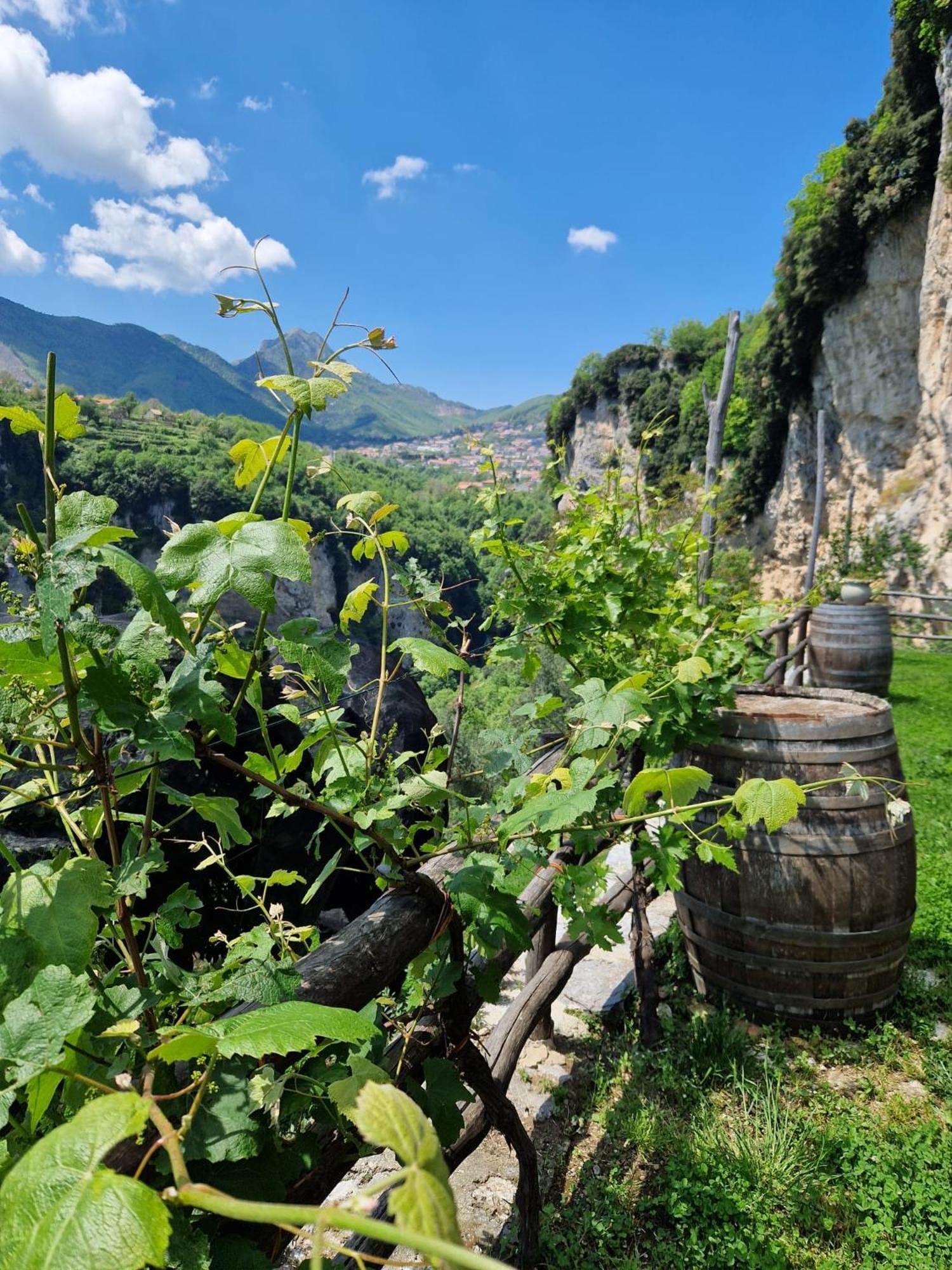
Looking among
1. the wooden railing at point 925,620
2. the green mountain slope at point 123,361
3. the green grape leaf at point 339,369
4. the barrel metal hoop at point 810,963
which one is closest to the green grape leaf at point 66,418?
the green grape leaf at point 339,369

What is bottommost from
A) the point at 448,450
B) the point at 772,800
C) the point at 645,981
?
the point at 645,981

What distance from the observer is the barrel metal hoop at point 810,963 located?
7.97 feet

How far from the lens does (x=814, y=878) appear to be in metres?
2.35

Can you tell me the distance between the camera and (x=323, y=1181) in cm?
103

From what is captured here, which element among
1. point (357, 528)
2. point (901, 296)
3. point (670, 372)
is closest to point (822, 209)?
A: point (901, 296)

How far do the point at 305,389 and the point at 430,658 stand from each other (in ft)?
1.33

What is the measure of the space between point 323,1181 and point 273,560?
946 mm

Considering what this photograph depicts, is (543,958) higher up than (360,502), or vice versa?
(360,502)

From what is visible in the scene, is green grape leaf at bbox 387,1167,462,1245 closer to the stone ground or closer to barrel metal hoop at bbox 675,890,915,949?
the stone ground

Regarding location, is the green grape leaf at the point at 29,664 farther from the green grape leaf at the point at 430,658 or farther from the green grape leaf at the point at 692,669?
the green grape leaf at the point at 692,669

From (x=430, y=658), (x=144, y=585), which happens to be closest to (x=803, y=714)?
(x=430, y=658)

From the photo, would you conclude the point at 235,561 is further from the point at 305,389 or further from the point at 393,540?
the point at 393,540

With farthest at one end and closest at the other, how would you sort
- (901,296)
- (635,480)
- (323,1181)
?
1. (901,296)
2. (635,480)
3. (323,1181)

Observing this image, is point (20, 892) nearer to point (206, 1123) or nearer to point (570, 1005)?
point (206, 1123)
